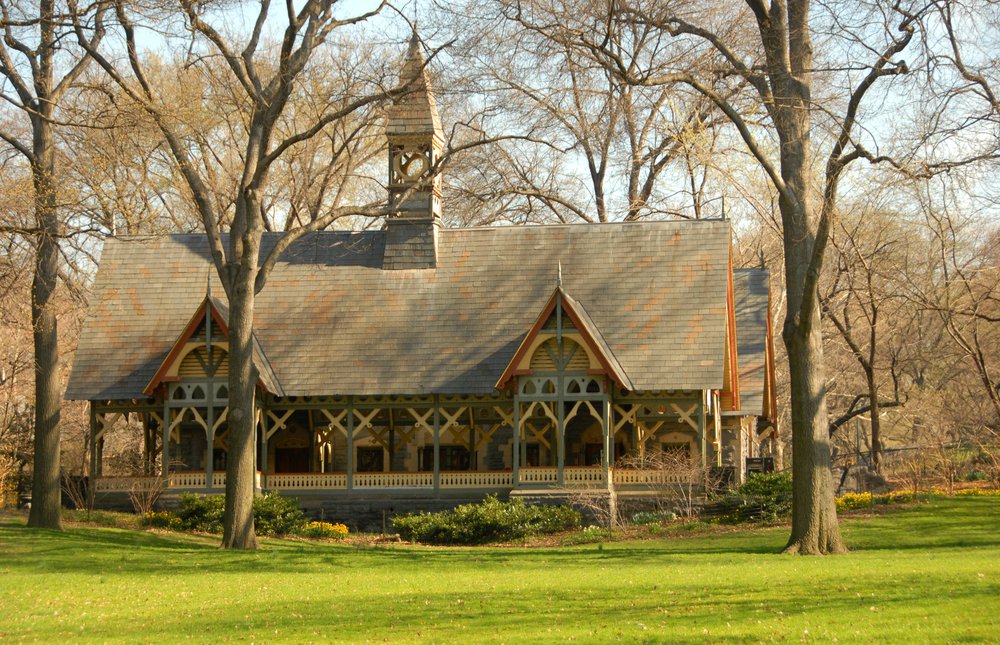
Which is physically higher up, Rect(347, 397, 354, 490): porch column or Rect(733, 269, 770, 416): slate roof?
Rect(733, 269, 770, 416): slate roof

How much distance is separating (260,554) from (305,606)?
7.54 m

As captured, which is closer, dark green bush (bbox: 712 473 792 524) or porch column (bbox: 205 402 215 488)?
dark green bush (bbox: 712 473 792 524)

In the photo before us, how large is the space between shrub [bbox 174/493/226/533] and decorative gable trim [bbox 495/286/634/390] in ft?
25.2

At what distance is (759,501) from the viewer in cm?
2953

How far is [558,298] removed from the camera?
1251 inches

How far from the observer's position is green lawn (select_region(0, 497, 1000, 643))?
14.7 metres

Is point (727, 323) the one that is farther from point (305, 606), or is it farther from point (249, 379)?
point (305, 606)

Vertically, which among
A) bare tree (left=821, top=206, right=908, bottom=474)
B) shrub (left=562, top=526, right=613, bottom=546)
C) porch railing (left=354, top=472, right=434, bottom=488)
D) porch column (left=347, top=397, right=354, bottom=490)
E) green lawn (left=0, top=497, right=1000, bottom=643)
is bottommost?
shrub (left=562, top=526, right=613, bottom=546)

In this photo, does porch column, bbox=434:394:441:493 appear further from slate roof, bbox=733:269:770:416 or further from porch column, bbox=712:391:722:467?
slate roof, bbox=733:269:770:416

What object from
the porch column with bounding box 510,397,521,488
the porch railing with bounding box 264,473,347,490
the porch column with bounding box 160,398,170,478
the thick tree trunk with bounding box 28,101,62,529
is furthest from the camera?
the porch railing with bounding box 264,473,347,490

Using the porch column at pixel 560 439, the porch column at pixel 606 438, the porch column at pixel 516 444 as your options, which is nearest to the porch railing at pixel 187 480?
the porch column at pixel 516 444

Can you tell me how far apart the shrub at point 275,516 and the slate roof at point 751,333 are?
1412cm

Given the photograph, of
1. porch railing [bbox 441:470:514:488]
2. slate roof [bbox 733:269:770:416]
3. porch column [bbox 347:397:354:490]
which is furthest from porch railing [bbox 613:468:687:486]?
porch column [bbox 347:397:354:490]

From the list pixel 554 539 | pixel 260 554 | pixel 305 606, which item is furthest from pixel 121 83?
pixel 554 539
